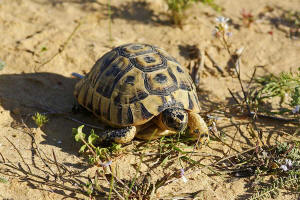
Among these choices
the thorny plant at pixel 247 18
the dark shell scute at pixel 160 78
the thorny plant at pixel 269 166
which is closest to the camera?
the thorny plant at pixel 269 166

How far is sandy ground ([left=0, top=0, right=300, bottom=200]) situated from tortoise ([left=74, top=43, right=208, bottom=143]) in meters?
0.36

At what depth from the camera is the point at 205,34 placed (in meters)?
5.89

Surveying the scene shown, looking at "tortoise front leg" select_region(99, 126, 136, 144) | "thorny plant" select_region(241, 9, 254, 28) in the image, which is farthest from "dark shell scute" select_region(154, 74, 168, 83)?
"thorny plant" select_region(241, 9, 254, 28)

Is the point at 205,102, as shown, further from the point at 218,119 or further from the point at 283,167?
the point at 283,167

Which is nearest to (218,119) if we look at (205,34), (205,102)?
(205,102)

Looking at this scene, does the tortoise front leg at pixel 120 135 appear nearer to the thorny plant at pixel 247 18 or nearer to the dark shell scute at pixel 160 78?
the dark shell scute at pixel 160 78

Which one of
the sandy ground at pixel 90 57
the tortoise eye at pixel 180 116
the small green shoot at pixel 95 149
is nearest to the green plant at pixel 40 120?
the sandy ground at pixel 90 57

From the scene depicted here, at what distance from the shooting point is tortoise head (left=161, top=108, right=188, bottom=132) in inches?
138

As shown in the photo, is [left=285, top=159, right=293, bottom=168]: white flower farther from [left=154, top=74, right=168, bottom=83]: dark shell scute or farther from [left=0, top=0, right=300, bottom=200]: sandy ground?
[left=154, top=74, right=168, bottom=83]: dark shell scute

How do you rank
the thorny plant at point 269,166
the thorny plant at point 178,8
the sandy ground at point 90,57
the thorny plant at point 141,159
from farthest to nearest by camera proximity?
the thorny plant at point 178,8, the sandy ground at point 90,57, the thorny plant at point 269,166, the thorny plant at point 141,159

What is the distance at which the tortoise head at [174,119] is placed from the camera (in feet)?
11.5

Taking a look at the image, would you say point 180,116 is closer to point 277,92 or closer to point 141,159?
point 141,159

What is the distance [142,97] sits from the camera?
367 cm

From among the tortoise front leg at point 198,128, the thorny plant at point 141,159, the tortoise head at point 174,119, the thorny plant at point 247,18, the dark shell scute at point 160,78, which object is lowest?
the thorny plant at point 141,159
